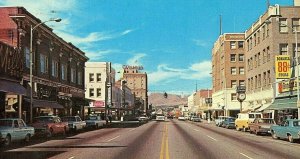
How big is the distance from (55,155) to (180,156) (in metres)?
5.21

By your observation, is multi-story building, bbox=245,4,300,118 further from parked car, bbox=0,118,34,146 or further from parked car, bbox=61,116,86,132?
parked car, bbox=0,118,34,146

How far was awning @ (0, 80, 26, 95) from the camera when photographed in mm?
32562

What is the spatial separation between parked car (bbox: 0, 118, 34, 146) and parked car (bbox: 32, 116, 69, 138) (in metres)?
4.13

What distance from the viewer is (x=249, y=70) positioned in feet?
232

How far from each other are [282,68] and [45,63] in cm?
Result: 2600

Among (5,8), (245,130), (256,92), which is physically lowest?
(245,130)

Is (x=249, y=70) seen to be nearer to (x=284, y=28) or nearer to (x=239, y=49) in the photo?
(x=284, y=28)

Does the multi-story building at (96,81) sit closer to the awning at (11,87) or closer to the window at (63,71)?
the window at (63,71)

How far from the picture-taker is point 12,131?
79.8 feet

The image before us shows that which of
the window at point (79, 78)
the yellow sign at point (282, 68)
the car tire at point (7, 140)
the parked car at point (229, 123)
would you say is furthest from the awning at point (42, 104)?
the yellow sign at point (282, 68)

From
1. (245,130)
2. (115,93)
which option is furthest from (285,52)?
(115,93)

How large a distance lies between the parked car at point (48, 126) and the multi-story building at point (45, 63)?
335 cm

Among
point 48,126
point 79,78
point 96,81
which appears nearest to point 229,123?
point 79,78

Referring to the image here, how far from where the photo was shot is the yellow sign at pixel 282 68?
4647 centimetres
